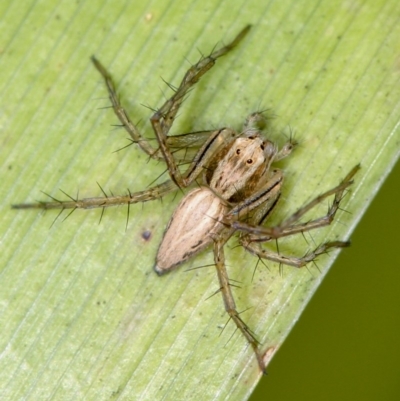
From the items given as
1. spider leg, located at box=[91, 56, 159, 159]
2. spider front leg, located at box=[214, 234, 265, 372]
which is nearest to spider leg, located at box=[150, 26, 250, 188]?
spider leg, located at box=[91, 56, 159, 159]

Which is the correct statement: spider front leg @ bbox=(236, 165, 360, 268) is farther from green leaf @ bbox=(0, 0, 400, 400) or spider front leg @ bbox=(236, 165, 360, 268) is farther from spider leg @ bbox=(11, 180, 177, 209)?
spider leg @ bbox=(11, 180, 177, 209)

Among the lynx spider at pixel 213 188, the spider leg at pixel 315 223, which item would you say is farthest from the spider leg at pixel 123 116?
the spider leg at pixel 315 223

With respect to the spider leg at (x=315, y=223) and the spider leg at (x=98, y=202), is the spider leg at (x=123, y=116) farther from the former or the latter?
the spider leg at (x=315, y=223)

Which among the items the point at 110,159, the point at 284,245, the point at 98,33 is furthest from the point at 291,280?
the point at 98,33

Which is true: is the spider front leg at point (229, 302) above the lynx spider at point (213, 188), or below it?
below

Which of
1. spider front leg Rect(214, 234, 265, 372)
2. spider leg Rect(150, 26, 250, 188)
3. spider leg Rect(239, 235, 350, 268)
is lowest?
spider front leg Rect(214, 234, 265, 372)

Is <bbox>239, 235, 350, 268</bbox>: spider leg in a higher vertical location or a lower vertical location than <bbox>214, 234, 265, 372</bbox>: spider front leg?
higher

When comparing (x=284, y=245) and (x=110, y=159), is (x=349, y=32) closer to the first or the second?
(x=284, y=245)
